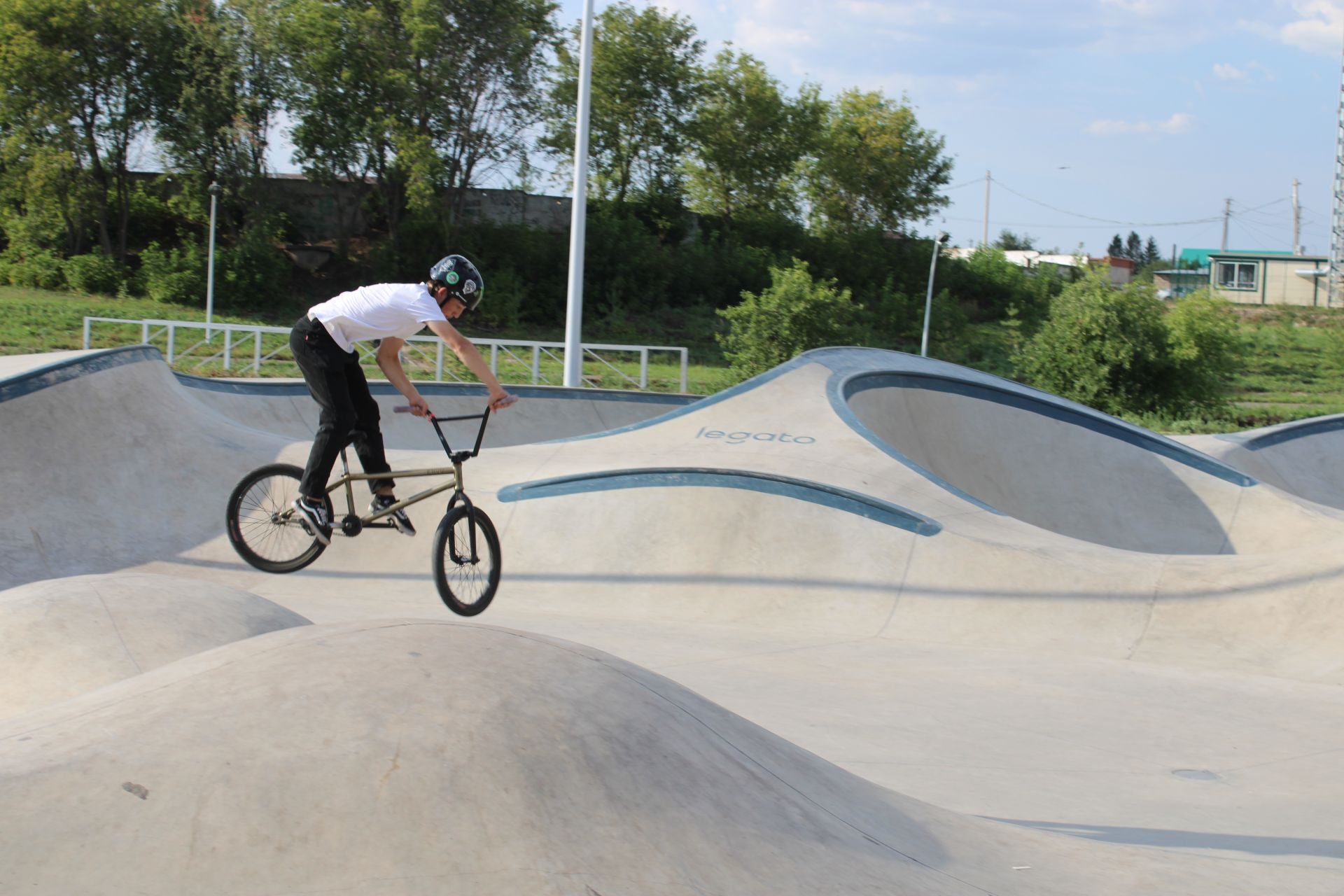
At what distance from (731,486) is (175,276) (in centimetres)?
2979

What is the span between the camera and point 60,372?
29.5ft

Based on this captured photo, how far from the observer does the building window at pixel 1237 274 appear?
71.6 meters

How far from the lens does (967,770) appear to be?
16.0ft

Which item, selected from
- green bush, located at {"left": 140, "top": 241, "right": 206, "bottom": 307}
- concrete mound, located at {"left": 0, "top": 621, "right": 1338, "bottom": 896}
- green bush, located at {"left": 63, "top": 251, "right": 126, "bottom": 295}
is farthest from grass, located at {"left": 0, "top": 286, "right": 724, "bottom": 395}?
concrete mound, located at {"left": 0, "top": 621, "right": 1338, "bottom": 896}

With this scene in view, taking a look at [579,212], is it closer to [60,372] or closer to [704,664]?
[60,372]

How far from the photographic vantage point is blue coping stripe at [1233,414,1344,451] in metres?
16.2

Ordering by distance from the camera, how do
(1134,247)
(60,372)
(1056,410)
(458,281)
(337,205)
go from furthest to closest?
(1134,247) → (337,205) → (1056,410) → (60,372) → (458,281)

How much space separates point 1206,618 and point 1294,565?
0.72 m

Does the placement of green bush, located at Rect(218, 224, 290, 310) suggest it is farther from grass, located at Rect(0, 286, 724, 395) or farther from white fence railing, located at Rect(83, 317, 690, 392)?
white fence railing, located at Rect(83, 317, 690, 392)

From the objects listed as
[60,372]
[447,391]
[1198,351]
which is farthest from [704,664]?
[1198,351]

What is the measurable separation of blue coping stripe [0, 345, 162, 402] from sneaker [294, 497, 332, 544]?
4836mm

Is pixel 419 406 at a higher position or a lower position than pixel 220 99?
lower

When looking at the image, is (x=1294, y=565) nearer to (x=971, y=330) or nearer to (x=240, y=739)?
(x=240, y=739)

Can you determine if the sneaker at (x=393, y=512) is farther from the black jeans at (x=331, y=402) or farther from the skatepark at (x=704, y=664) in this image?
the skatepark at (x=704, y=664)
